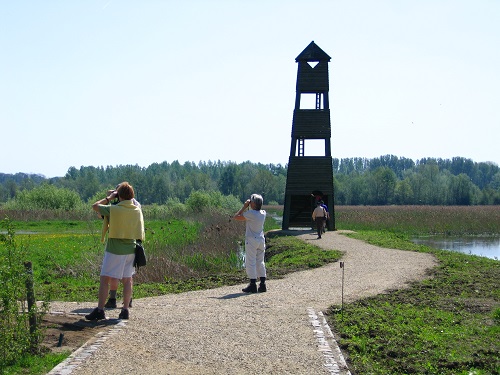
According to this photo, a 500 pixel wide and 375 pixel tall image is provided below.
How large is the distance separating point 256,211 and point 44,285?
5.82 metres

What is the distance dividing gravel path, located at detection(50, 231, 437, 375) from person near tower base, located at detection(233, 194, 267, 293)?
1.38ft

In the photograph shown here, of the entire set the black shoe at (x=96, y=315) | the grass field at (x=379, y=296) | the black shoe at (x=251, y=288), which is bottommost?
the grass field at (x=379, y=296)

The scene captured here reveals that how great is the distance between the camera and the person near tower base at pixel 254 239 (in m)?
14.1

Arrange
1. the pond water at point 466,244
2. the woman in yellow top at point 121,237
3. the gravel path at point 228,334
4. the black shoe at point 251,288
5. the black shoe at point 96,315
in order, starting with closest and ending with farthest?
the gravel path at point 228,334, the black shoe at point 96,315, the woman in yellow top at point 121,237, the black shoe at point 251,288, the pond water at point 466,244

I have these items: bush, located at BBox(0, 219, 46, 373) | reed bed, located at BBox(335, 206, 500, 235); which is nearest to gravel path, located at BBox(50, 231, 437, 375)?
bush, located at BBox(0, 219, 46, 373)

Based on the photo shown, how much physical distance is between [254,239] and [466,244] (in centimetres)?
2483

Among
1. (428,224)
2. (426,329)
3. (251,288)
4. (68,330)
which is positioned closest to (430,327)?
(426,329)

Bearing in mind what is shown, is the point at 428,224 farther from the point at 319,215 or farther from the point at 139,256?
the point at 139,256

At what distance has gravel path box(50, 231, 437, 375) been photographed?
8.38 m

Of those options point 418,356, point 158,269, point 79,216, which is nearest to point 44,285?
point 158,269

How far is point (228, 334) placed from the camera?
32.8 feet

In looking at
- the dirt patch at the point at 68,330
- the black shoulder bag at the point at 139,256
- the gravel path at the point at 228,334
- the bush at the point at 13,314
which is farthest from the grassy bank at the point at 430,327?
the bush at the point at 13,314

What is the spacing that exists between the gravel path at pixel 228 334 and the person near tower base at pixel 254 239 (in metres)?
0.42

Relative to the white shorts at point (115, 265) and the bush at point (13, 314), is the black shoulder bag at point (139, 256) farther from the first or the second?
the bush at point (13, 314)
